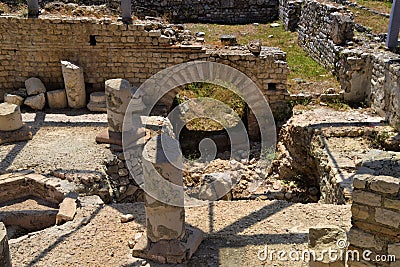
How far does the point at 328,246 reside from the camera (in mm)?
5051

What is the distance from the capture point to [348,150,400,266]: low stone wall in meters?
4.57

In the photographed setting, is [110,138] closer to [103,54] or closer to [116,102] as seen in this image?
[116,102]

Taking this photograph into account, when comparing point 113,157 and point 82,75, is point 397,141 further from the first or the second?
point 82,75

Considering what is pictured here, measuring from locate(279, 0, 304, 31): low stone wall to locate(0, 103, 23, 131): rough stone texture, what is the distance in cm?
1056

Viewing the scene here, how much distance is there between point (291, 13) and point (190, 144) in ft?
24.8

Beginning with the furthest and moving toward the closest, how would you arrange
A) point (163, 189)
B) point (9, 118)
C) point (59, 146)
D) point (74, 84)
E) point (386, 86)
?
point (74, 84)
point (386, 86)
point (9, 118)
point (59, 146)
point (163, 189)

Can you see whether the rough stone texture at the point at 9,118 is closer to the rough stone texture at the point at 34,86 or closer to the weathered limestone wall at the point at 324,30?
the rough stone texture at the point at 34,86

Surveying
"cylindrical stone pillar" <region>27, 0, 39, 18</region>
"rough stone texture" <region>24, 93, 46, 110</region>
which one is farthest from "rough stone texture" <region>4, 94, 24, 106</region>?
"cylindrical stone pillar" <region>27, 0, 39, 18</region>

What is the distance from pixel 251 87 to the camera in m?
11.2

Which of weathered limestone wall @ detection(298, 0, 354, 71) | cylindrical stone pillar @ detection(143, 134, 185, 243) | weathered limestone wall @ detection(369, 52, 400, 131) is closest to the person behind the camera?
Answer: cylindrical stone pillar @ detection(143, 134, 185, 243)

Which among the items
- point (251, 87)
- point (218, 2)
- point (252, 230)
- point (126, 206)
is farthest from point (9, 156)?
point (218, 2)

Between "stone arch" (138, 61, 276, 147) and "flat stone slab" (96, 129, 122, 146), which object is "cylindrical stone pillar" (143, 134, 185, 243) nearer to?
"flat stone slab" (96, 129, 122, 146)

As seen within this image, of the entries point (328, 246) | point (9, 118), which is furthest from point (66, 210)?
point (328, 246)

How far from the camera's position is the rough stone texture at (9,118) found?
9266 millimetres
